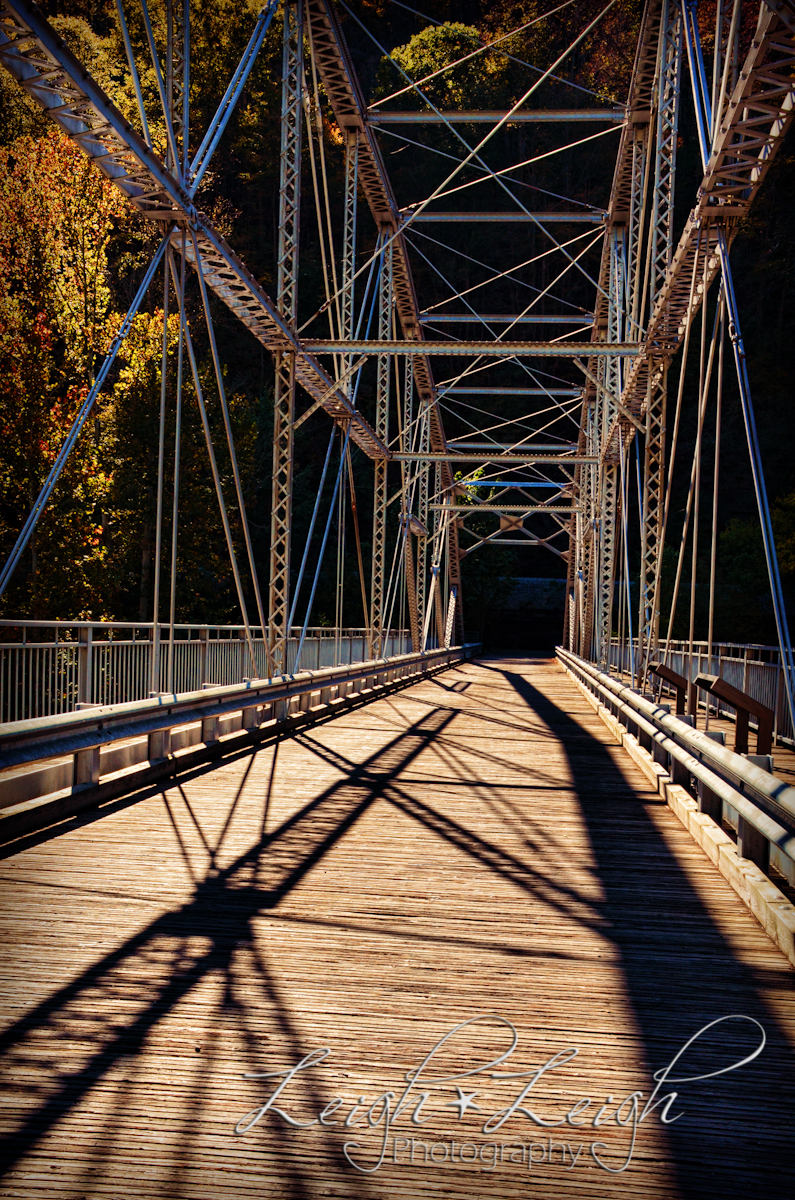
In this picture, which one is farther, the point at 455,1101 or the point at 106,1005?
the point at 106,1005

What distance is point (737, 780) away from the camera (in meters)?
7.95

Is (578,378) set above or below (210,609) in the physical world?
above

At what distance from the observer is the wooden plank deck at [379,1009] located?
127 inches

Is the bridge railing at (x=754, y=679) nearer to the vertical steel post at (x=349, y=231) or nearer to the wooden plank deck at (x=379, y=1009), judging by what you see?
the wooden plank deck at (x=379, y=1009)

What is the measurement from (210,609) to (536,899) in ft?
109

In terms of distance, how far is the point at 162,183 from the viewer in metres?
9.65

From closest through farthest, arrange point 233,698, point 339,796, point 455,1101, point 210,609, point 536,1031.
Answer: point 455,1101, point 536,1031, point 339,796, point 233,698, point 210,609

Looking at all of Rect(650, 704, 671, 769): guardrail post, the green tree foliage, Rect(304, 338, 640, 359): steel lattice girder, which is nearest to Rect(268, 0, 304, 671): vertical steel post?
Rect(304, 338, 640, 359): steel lattice girder

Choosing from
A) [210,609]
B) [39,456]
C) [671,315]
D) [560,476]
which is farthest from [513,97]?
[671,315]

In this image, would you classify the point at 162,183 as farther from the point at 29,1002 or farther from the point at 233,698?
the point at 29,1002

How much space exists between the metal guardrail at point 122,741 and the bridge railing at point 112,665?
1.55 ft

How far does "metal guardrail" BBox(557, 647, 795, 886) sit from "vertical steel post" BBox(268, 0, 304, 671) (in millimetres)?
5859

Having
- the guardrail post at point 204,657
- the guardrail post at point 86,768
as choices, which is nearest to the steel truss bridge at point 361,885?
the guardrail post at point 86,768

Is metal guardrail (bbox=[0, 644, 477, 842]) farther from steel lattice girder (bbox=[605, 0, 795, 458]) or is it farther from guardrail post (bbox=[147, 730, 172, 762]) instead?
steel lattice girder (bbox=[605, 0, 795, 458])
